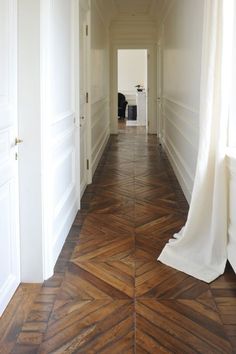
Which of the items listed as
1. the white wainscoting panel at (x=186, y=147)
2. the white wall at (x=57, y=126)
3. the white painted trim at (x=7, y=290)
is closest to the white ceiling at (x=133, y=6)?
the white wainscoting panel at (x=186, y=147)

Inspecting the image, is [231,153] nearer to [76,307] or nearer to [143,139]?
[76,307]

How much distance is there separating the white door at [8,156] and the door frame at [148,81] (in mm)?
8516

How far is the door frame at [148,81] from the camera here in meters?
10.6

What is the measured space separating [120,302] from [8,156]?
3.35 ft

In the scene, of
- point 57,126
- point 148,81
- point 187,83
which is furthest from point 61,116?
point 148,81

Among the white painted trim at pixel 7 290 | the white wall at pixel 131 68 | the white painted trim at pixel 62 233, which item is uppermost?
the white wall at pixel 131 68

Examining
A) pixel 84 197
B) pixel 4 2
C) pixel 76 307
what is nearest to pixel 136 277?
pixel 76 307

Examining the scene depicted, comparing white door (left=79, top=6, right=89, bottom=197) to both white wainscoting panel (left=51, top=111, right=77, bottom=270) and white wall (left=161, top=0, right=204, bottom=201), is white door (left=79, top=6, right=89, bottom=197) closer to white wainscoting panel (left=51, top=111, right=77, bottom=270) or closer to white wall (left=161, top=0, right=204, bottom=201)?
white wainscoting panel (left=51, top=111, right=77, bottom=270)

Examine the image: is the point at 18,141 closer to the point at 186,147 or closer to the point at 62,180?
the point at 62,180

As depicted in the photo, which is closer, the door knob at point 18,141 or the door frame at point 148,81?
the door knob at point 18,141

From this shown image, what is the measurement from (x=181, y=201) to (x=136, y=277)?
1.97 m

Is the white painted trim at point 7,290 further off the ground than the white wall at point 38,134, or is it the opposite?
the white wall at point 38,134

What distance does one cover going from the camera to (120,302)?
2.40 metres

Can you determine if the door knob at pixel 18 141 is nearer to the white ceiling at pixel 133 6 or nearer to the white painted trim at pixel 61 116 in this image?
the white painted trim at pixel 61 116
